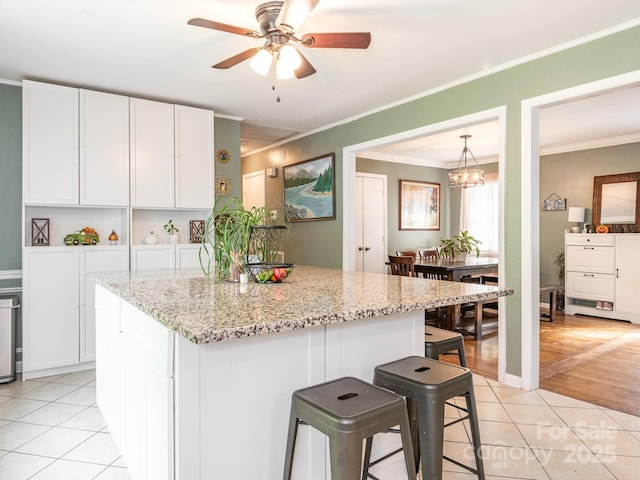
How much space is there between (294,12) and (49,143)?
2.62 metres

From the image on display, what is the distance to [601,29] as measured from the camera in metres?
2.64

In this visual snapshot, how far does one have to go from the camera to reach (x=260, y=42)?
9.46 feet

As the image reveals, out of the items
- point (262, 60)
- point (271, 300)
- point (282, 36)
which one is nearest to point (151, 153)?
point (262, 60)

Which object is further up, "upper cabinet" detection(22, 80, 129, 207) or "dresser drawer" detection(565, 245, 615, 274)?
"upper cabinet" detection(22, 80, 129, 207)

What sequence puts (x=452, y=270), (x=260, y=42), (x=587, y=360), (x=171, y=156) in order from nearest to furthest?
1. (x=260, y=42)
2. (x=587, y=360)
3. (x=171, y=156)
4. (x=452, y=270)

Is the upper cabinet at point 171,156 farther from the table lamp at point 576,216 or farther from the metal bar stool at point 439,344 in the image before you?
the table lamp at point 576,216

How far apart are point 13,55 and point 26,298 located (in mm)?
1889

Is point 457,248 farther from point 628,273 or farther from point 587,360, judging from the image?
point 587,360

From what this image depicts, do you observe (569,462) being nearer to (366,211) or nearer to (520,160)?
(520,160)

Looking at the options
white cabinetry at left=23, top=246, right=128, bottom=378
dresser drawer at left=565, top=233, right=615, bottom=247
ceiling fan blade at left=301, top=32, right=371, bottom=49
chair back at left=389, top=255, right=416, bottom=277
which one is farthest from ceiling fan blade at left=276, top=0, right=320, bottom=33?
dresser drawer at left=565, top=233, right=615, bottom=247

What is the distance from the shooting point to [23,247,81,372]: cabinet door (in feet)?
11.1

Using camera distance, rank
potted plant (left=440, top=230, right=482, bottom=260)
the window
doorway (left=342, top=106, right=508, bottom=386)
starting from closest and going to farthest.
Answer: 1. doorway (left=342, top=106, right=508, bottom=386)
2. potted plant (left=440, top=230, right=482, bottom=260)
3. the window

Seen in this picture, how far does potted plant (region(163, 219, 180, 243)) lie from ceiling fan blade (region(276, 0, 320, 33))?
8.74 feet

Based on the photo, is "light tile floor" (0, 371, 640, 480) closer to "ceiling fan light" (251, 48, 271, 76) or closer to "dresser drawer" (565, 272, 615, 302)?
"ceiling fan light" (251, 48, 271, 76)
